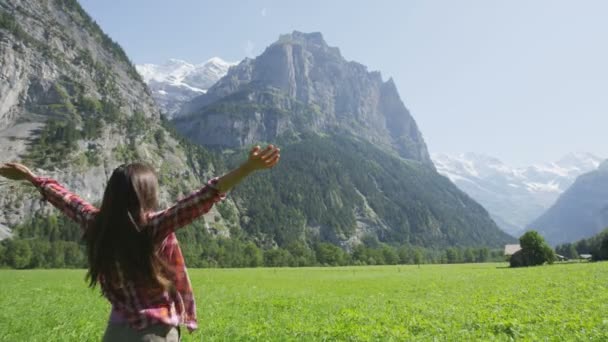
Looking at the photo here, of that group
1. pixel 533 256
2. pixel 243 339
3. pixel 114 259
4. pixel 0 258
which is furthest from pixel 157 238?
pixel 0 258

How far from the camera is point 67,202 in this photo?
513 cm

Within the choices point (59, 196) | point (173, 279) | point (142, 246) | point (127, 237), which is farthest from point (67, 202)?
point (173, 279)

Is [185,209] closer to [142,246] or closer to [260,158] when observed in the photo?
[142,246]

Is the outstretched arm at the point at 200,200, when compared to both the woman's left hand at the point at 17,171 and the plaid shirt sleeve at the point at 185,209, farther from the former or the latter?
the woman's left hand at the point at 17,171

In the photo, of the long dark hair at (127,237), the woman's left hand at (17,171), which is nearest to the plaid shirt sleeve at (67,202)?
the woman's left hand at (17,171)

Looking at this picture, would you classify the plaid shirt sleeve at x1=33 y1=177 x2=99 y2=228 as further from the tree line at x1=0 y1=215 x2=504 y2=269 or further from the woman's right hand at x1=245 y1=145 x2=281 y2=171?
the tree line at x1=0 y1=215 x2=504 y2=269

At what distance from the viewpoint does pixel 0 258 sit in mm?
115875

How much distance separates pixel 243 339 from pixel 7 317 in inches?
516

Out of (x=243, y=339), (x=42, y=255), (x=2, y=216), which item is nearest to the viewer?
(x=243, y=339)

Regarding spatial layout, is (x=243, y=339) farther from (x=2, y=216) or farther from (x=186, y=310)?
(x=2, y=216)

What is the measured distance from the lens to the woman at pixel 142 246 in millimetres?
4465

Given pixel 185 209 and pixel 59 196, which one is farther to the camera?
pixel 59 196

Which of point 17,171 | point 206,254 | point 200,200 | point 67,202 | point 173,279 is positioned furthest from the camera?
point 206,254

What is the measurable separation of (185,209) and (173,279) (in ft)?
2.93
